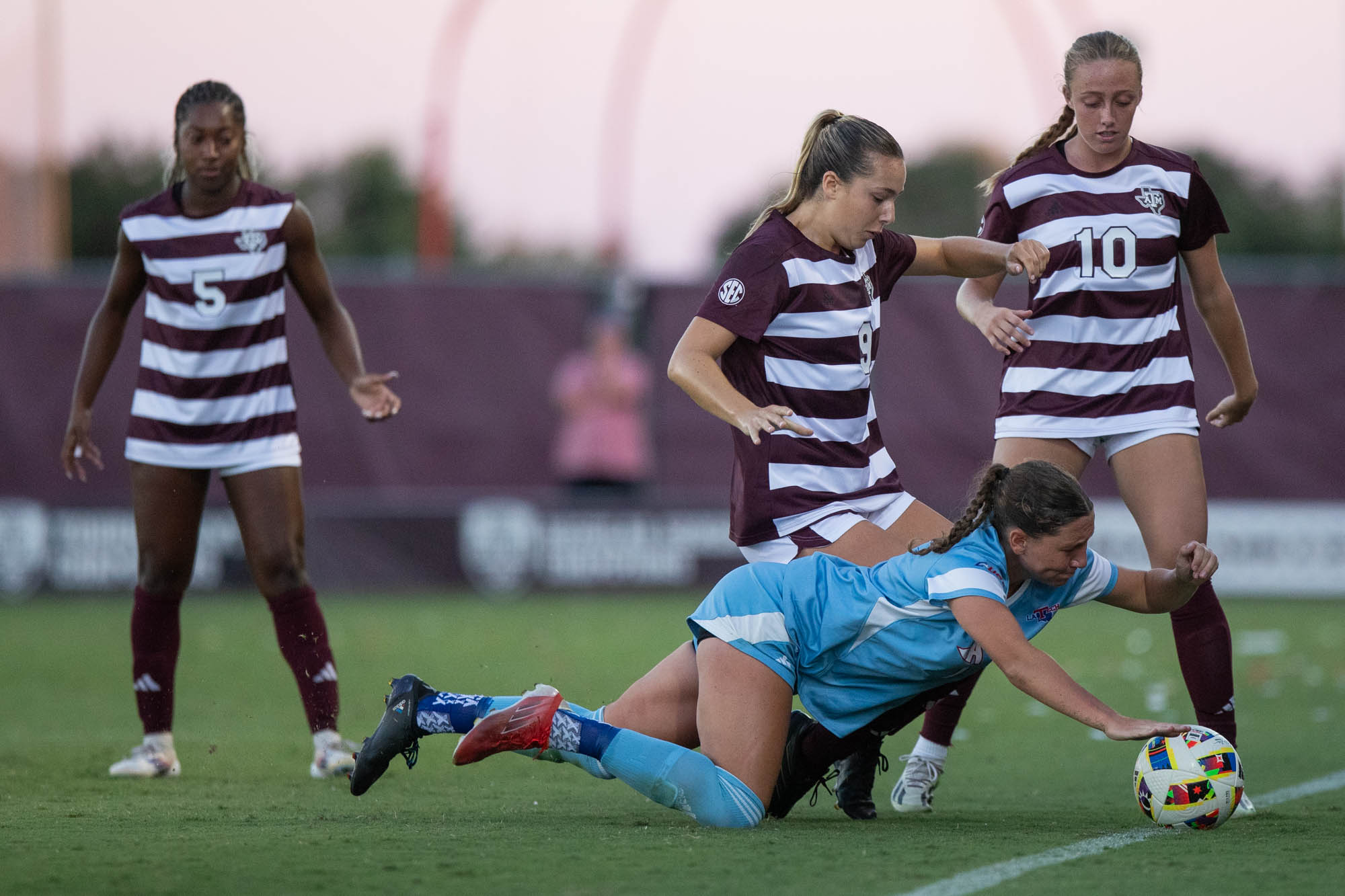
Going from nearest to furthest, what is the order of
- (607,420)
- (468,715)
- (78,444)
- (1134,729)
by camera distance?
(1134,729), (468,715), (78,444), (607,420)

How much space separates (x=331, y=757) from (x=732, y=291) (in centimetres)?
224

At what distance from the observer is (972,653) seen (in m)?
4.21

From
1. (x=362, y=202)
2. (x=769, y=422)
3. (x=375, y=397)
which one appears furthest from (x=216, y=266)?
(x=362, y=202)

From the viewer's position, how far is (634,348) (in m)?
14.1

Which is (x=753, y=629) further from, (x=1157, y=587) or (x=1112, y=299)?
(x=1112, y=299)

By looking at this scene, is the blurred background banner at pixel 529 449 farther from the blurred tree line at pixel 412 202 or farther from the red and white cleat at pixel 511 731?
the blurred tree line at pixel 412 202

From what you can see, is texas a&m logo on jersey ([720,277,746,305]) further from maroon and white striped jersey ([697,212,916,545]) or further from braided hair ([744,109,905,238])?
braided hair ([744,109,905,238])

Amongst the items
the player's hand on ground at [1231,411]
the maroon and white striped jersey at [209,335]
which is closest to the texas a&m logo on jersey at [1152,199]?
the player's hand on ground at [1231,411]

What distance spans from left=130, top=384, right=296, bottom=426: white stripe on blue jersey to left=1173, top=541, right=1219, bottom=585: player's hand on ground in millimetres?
3186

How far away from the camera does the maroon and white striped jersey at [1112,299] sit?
5.03m

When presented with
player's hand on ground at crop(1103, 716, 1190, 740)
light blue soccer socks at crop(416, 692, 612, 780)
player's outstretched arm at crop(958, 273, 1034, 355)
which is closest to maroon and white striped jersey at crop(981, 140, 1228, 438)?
player's outstretched arm at crop(958, 273, 1034, 355)

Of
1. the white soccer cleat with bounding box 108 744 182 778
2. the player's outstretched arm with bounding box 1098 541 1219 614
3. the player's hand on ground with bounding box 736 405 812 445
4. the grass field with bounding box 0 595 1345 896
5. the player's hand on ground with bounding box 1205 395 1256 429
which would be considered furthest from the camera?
the white soccer cleat with bounding box 108 744 182 778

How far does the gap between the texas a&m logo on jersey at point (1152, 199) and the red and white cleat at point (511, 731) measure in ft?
8.19

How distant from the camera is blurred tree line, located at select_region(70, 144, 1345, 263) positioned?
135 feet
